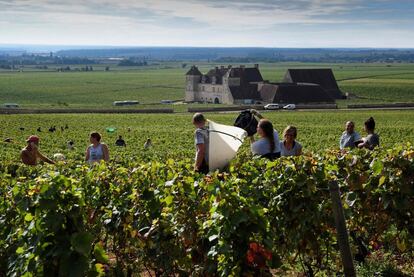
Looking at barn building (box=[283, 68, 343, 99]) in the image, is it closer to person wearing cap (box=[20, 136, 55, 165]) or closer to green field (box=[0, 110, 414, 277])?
person wearing cap (box=[20, 136, 55, 165])

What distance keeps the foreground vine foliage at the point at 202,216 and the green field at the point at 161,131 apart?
48.3ft

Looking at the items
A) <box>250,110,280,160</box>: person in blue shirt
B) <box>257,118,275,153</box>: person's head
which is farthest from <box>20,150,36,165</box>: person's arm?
<box>257,118,275,153</box>: person's head

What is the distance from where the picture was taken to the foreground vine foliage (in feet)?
18.8

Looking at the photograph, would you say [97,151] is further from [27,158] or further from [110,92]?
[110,92]

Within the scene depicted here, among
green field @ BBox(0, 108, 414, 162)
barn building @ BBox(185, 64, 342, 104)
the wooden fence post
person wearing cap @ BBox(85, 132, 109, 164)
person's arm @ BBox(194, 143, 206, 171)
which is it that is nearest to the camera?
the wooden fence post

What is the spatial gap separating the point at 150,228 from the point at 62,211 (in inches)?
48.8

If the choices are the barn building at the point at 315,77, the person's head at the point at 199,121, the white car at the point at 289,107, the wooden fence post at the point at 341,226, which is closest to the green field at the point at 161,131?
the person's head at the point at 199,121

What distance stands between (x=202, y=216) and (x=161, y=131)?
43527mm

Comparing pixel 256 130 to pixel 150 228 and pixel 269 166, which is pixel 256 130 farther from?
pixel 150 228

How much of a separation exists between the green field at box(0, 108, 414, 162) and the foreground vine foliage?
48.3 feet

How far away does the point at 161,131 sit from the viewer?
5006 centimetres

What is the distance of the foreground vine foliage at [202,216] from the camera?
5.73 metres

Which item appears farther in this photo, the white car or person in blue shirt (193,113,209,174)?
the white car

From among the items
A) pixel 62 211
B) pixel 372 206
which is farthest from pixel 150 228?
pixel 372 206
